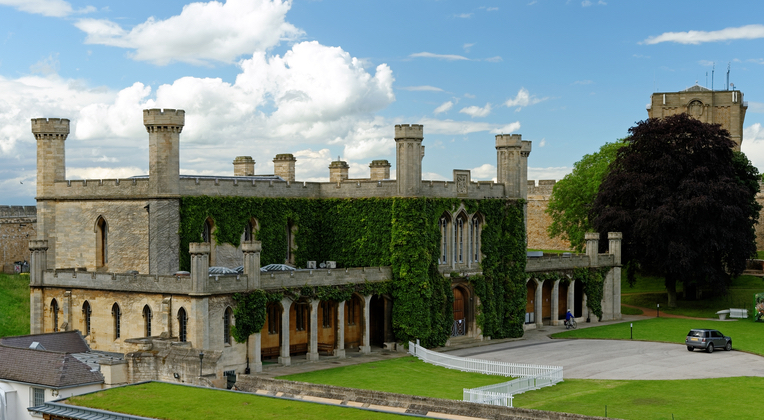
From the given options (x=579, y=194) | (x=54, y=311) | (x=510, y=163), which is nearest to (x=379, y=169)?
(x=510, y=163)

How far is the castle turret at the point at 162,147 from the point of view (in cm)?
4153

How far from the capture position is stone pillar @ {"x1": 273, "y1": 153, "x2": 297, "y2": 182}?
176 feet

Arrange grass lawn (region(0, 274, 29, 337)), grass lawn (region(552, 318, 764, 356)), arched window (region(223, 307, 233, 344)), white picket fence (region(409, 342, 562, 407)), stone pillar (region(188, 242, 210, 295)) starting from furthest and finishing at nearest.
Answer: grass lawn (region(552, 318, 764, 356)) → grass lawn (region(0, 274, 29, 337)) → arched window (region(223, 307, 233, 344)) → stone pillar (region(188, 242, 210, 295)) → white picket fence (region(409, 342, 562, 407))

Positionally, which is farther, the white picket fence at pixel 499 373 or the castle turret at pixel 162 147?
the castle turret at pixel 162 147

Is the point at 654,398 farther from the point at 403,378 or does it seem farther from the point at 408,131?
the point at 408,131

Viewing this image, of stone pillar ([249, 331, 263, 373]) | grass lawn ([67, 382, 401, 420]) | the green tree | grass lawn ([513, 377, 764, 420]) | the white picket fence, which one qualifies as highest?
the green tree

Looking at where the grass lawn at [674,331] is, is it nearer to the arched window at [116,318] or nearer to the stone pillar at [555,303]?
the stone pillar at [555,303]

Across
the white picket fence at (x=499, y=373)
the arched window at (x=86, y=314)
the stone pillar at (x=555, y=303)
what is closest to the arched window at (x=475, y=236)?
the white picket fence at (x=499, y=373)

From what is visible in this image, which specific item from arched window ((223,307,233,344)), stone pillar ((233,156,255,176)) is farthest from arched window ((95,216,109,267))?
stone pillar ((233,156,255,176))

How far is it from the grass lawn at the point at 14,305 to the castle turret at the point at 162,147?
500 inches

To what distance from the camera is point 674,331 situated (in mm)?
52156

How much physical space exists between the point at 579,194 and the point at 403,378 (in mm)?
41573

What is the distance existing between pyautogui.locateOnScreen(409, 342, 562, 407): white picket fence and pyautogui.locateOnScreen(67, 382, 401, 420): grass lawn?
8069 millimetres

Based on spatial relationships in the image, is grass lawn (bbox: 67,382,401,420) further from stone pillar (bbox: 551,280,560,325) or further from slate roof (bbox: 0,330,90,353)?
stone pillar (bbox: 551,280,560,325)
